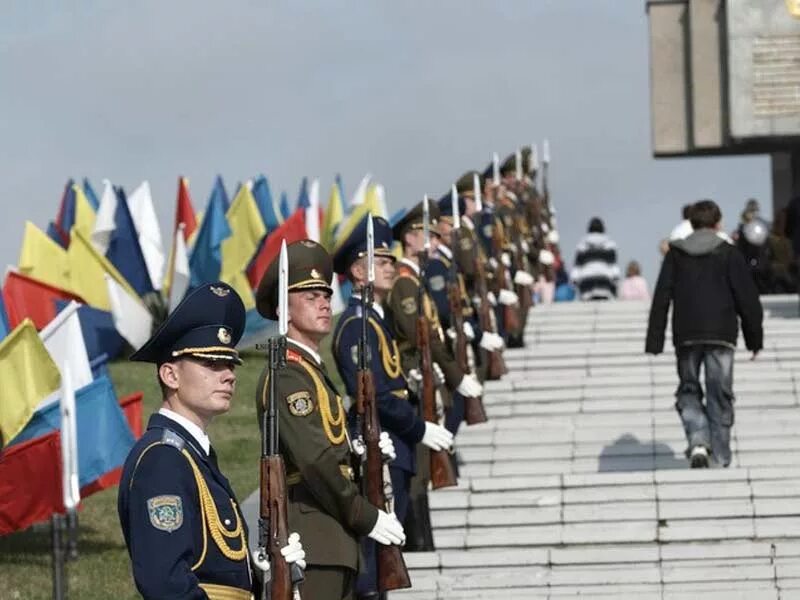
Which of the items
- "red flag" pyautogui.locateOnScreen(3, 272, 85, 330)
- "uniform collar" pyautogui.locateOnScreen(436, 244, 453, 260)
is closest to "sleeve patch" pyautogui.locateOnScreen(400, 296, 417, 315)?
"uniform collar" pyautogui.locateOnScreen(436, 244, 453, 260)

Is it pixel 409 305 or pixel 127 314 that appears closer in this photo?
pixel 409 305

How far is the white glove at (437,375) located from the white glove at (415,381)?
34 centimetres

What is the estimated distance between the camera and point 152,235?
2953 cm

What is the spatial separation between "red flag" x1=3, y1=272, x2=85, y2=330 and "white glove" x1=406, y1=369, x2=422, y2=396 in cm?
940

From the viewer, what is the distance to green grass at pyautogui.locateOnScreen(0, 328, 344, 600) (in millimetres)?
13039

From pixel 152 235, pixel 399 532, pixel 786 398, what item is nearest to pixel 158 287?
pixel 152 235

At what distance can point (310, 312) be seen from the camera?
8859 mm

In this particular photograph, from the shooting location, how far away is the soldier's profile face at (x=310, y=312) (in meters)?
8.81

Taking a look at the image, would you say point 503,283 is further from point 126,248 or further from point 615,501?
point 126,248

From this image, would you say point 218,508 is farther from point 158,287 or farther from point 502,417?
point 158,287

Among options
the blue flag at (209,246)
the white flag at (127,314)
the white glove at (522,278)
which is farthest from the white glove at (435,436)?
the blue flag at (209,246)

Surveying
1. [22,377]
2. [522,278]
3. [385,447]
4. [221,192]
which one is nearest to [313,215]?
[221,192]

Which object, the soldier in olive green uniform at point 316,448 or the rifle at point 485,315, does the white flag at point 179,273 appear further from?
the soldier in olive green uniform at point 316,448

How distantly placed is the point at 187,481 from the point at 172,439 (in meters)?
0.12
